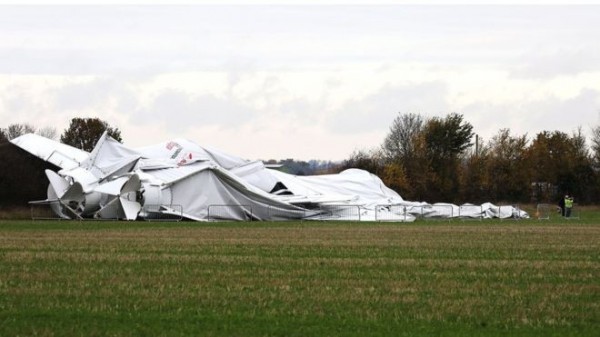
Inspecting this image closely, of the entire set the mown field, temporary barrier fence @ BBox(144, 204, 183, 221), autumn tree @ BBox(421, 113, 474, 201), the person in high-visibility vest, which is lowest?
the mown field

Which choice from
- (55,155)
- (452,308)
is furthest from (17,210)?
(452,308)

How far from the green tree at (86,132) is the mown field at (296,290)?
75697 millimetres

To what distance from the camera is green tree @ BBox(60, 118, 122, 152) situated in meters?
102

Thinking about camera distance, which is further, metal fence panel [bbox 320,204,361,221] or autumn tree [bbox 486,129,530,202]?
autumn tree [bbox 486,129,530,202]

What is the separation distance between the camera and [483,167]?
98.8 m

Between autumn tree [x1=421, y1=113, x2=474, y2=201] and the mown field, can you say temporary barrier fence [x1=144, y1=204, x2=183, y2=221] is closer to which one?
the mown field

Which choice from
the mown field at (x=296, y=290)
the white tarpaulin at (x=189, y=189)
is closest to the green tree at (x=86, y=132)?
the white tarpaulin at (x=189, y=189)

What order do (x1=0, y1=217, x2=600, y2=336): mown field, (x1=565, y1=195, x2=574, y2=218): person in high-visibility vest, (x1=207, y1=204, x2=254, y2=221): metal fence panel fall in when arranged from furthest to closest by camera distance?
(x1=565, y1=195, x2=574, y2=218): person in high-visibility vest < (x1=207, y1=204, x2=254, y2=221): metal fence panel < (x1=0, y1=217, x2=600, y2=336): mown field

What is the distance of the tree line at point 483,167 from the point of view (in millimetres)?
94625

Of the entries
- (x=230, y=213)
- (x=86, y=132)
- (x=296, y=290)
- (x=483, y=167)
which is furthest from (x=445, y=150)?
(x=296, y=290)

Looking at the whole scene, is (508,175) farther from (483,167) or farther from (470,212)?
(470,212)

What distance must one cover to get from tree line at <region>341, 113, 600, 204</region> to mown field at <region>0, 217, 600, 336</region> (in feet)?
221

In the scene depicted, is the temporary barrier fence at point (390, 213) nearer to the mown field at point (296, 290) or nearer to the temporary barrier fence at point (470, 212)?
the temporary barrier fence at point (470, 212)

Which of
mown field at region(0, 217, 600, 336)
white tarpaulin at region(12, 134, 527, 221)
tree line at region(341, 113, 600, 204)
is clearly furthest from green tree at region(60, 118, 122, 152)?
mown field at region(0, 217, 600, 336)
